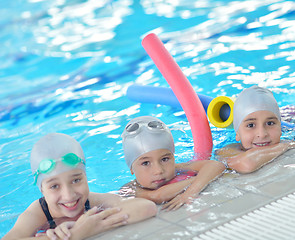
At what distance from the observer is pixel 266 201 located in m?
2.88

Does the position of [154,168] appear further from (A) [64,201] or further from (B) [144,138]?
(A) [64,201]

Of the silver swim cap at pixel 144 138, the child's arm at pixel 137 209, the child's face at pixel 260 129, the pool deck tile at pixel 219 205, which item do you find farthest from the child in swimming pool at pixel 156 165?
the child's face at pixel 260 129

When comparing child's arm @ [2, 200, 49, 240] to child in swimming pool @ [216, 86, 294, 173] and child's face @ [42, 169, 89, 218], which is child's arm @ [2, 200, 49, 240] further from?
child in swimming pool @ [216, 86, 294, 173]

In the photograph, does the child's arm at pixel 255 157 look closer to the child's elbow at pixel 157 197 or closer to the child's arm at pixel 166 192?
the child's arm at pixel 166 192

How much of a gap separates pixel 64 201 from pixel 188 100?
6.18 feet

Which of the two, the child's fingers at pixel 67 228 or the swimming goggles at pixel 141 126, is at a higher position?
the swimming goggles at pixel 141 126

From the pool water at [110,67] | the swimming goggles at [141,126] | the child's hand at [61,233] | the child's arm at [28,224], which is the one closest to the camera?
the child's hand at [61,233]

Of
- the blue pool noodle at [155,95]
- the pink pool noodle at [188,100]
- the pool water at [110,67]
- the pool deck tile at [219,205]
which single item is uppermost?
the pool water at [110,67]

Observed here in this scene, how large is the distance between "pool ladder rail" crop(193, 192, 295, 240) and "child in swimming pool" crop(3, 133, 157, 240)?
0.54 m

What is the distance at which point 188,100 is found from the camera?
4430 millimetres

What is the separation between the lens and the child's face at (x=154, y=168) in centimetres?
344

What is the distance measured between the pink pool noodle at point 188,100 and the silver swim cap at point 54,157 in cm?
158

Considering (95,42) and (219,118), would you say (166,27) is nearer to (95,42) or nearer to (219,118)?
(95,42)

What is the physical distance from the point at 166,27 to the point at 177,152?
6048 mm
